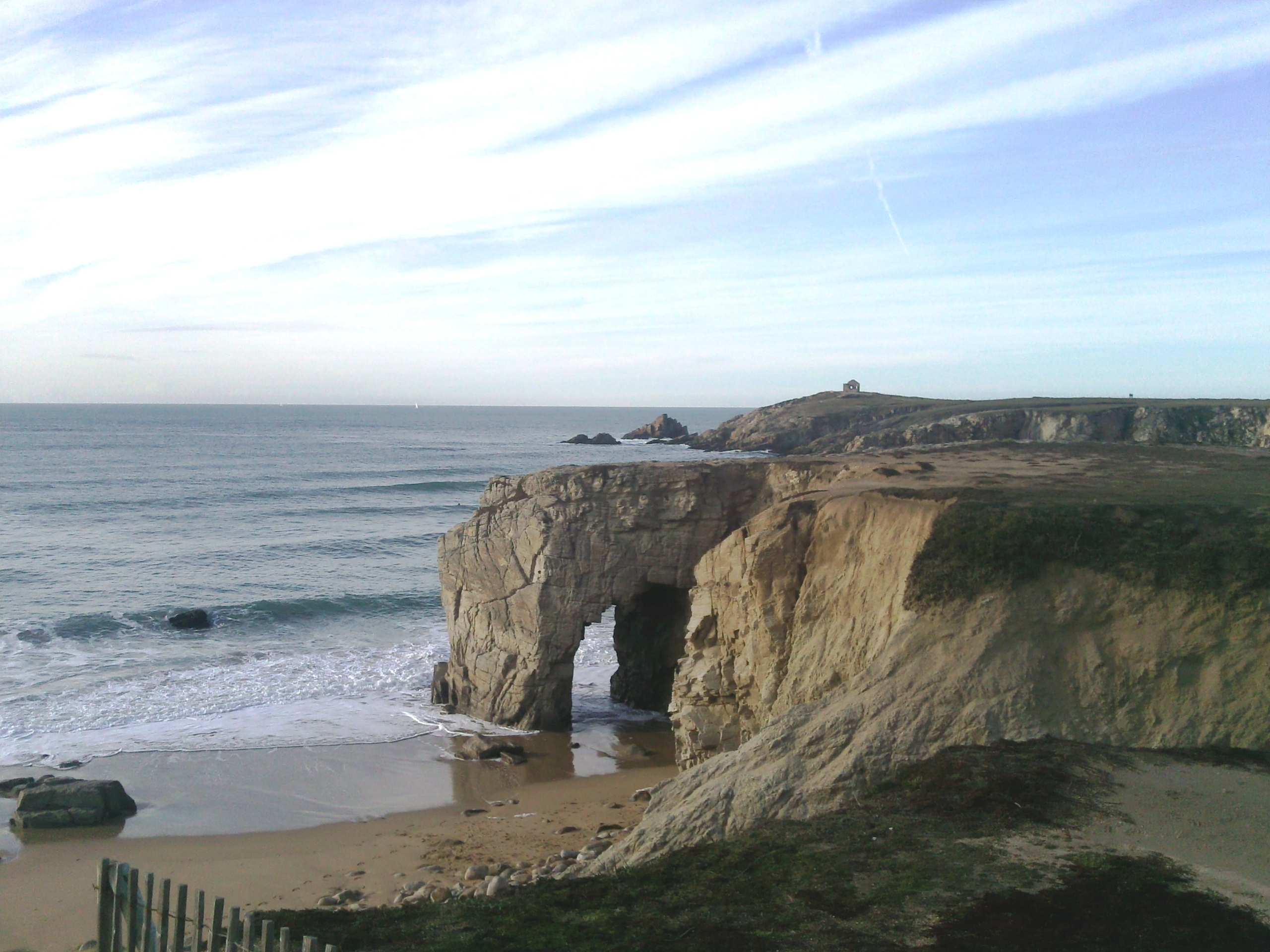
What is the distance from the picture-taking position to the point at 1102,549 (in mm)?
13734

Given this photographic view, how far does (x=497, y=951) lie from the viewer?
820cm

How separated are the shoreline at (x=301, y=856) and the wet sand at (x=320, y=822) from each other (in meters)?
0.03

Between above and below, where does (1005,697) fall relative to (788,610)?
below

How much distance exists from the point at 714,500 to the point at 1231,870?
14302 mm

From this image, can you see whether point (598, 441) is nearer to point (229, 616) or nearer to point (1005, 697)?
point (229, 616)

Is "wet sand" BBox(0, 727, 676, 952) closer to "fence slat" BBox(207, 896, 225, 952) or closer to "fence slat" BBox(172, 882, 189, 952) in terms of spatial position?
"fence slat" BBox(172, 882, 189, 952)

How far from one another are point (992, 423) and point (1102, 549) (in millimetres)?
62339

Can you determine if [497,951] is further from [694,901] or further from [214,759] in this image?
[214,759]

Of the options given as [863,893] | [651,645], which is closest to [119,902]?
[863,893]

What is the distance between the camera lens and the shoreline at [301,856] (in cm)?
1391

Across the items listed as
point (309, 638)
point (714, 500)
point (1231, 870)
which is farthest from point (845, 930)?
point (309, 638)

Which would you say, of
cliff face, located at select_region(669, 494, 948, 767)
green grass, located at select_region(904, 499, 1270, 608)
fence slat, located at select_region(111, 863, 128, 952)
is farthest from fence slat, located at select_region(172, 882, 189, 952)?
green grass, located at select_region(904, 499, 1270, 608)

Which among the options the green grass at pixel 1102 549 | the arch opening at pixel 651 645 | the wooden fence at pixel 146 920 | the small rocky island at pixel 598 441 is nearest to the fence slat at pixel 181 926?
the wooden fence at pixel 146 920

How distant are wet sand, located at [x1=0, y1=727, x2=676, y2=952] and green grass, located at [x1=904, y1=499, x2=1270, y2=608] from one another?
296 inches
